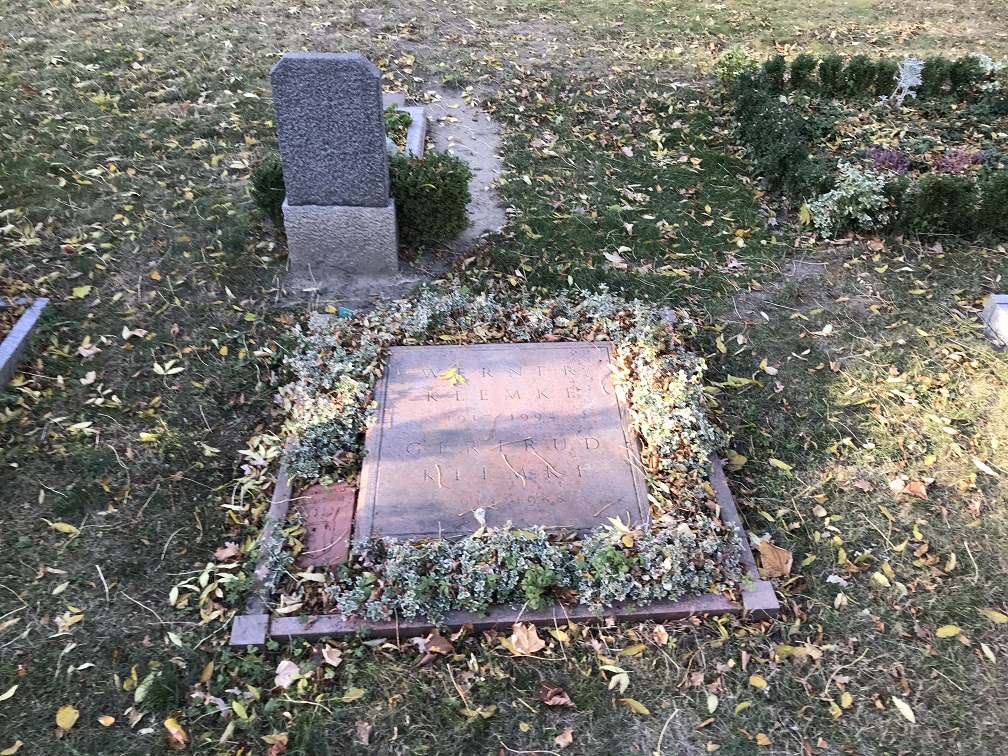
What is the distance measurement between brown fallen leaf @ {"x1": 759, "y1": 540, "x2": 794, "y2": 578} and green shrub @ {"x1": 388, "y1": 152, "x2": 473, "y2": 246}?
310 cm

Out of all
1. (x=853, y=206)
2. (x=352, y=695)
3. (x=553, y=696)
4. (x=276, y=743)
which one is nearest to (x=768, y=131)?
(x=853, y=206)

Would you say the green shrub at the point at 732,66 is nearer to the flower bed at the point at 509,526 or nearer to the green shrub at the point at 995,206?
the green shrub at the point at 995,206

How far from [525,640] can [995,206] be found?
5.09 m

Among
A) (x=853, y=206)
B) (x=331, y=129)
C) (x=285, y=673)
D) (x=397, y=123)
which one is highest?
(x=331, y=129)

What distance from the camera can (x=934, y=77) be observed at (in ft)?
24.9

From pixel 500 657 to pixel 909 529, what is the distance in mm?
2274

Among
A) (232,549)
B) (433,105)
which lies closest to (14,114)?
(433,105)

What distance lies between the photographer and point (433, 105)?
297 inches

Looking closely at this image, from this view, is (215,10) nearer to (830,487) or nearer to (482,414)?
(482,414)

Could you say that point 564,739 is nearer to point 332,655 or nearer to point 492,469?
point 332,655

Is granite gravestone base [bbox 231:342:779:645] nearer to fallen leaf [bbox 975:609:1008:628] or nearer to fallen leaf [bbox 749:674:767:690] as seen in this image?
fallen leaf [bbox 749:674:767:690]

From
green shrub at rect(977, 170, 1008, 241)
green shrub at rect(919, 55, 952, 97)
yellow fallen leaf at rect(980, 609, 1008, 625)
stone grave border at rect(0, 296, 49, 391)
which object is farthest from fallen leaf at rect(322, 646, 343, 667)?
green shrub at rect(919, 55, 952, 97)

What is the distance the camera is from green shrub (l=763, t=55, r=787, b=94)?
739 centimetres

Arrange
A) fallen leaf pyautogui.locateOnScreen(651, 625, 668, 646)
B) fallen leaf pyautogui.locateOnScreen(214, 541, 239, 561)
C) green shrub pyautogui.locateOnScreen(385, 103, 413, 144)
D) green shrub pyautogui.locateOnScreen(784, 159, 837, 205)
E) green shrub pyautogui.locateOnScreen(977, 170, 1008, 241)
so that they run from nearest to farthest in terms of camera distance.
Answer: fallen leaf pyautogui.locateOnScreen(651, 625, 668, 646), fallen leaf pyautogui.locateOnScreen(214, 541, 239, 561), green shrub pyautogui.locateOnScreen(977, 170, 1008, 241), green shrub pyautogui.locateOnScreen(784, 159, 837, 205), green shrub pyautogui.locateOnScreen(385, 103, 413, 144)
